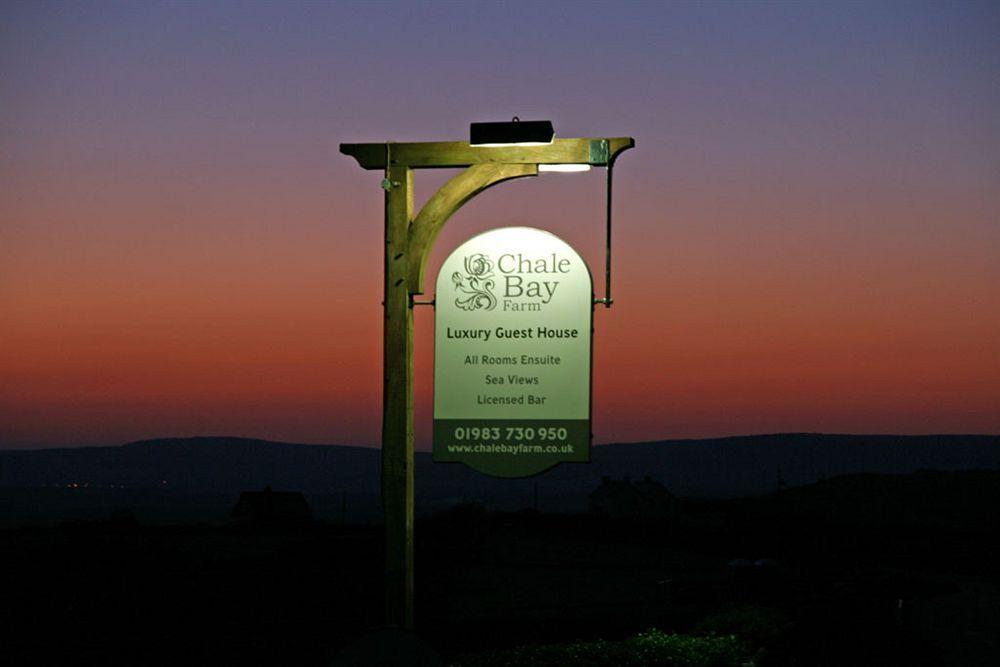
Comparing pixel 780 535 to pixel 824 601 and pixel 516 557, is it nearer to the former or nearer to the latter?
pixel 516 557

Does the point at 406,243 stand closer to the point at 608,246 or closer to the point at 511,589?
the point at 608,246

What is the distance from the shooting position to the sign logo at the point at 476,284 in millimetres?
10875

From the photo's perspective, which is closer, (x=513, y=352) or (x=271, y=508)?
(x=513, y=352)

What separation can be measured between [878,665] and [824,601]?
297cm

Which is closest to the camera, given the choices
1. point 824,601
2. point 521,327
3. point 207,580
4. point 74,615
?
point 521,327

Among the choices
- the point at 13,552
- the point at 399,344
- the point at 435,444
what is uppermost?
the point at 399,344

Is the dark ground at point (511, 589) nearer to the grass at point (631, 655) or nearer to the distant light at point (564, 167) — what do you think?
the grass at point (631, 655)

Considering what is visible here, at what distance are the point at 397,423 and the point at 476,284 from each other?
4.27 ft

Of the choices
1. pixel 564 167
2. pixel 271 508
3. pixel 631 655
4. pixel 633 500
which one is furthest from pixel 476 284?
pixel 633 500

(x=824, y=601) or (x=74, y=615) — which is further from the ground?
(x=824, y=601)

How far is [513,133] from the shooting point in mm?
10859

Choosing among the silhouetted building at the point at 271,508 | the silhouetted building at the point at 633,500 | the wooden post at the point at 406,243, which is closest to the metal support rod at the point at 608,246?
the wooden post at the point at 406,243

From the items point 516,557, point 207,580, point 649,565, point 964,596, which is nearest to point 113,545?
point 207,580

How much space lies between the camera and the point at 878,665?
1410 cm
